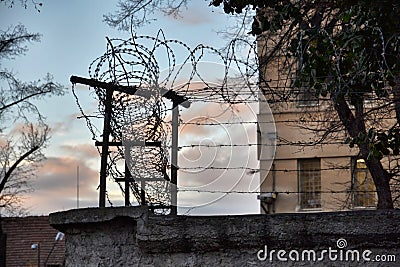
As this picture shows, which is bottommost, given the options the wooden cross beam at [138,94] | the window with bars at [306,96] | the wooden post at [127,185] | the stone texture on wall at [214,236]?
the stone texture on wall at [214,236]

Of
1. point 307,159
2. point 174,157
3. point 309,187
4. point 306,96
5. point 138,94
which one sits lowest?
point 174,157

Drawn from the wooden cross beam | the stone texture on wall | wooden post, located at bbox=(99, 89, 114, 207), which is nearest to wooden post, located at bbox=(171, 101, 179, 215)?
the wooden cross beam

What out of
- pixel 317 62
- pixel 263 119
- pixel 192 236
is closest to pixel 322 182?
pixel 263 119

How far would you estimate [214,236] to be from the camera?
15.7ft

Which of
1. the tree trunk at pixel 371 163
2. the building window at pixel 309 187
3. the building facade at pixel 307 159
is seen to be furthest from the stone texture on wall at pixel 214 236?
the building window at pixel 309 187

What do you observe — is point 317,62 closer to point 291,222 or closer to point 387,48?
point 387,48

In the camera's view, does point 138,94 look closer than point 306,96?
Yes

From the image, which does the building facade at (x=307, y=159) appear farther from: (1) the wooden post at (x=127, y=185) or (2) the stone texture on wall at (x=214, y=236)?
(2) the stone texture on wall at (x=214, y=236)

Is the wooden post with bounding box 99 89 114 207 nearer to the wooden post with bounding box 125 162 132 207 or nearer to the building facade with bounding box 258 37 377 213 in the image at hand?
the wooden post with bounding box 125 162 132 207

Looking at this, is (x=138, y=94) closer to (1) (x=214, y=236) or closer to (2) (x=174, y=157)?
(2) (x=174, y=157)

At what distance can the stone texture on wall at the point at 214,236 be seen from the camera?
4559 mm

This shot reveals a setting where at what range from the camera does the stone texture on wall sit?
4.56m

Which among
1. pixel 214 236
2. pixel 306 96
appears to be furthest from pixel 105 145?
→ pixel 306 96

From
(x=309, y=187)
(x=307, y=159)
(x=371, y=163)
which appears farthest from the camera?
(x=307, y=159)
